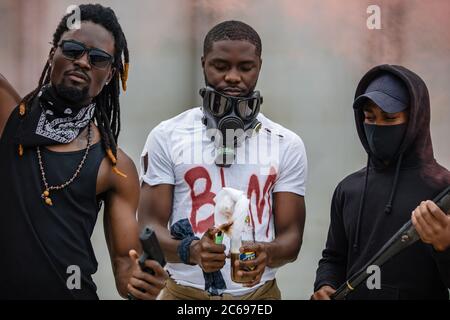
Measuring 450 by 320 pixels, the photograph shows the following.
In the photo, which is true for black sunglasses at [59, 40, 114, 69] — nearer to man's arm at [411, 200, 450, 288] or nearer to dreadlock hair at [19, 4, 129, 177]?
dreadlock hair at [19, 4, 129, 177]

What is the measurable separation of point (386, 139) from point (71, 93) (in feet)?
4.89

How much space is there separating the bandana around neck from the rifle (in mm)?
1438

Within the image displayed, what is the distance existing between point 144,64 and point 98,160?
6.59 ft

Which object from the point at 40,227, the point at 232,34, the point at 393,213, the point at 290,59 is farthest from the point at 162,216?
the point at 290,59

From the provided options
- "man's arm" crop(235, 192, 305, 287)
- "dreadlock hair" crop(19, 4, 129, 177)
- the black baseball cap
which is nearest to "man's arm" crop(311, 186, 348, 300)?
"man's arm" crop(235, 192, 305, 287)

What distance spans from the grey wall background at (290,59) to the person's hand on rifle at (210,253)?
1.91 meters

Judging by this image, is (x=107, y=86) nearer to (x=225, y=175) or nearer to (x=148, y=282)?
(x=225, y=175)

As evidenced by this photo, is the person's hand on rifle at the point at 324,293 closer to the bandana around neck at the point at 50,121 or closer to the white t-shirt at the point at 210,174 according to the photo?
the white t-shirt at the point at 210,174

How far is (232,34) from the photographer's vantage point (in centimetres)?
390

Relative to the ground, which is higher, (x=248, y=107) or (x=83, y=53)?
(x=83, y=53)

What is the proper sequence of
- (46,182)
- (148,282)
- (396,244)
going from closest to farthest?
(148,282)
(396,244)
(46,182)

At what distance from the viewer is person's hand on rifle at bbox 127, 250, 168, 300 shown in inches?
120
